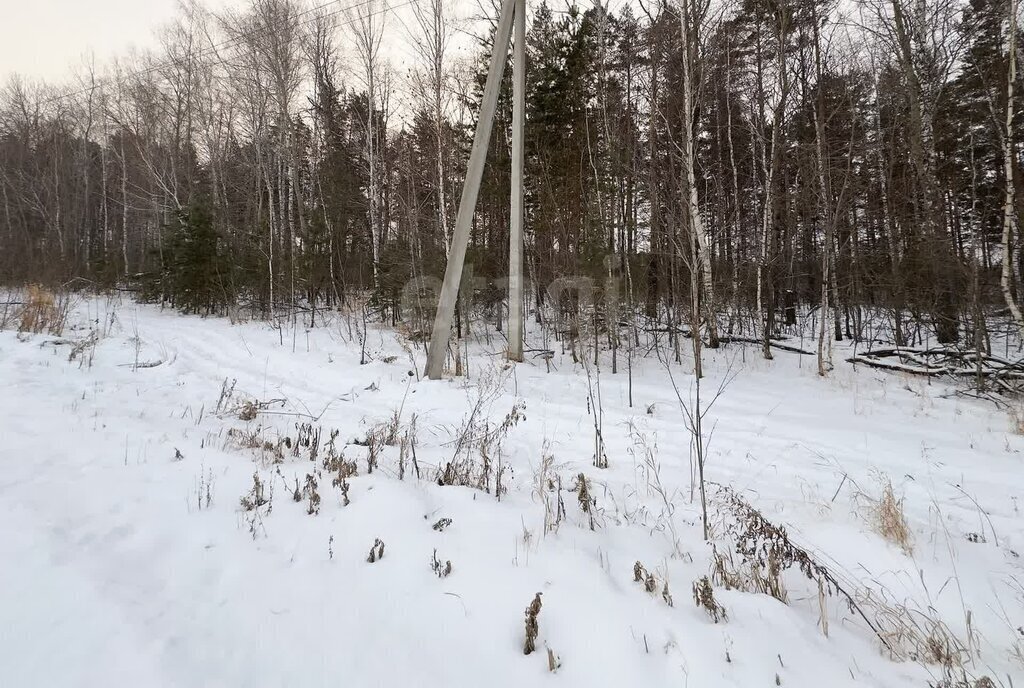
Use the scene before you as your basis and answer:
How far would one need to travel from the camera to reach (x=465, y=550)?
2.29m

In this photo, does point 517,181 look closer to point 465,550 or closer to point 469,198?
point 469,198

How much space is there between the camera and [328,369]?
773 cm

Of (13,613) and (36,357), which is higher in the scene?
(36,357)

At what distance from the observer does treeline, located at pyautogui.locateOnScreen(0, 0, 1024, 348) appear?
9.08 meters

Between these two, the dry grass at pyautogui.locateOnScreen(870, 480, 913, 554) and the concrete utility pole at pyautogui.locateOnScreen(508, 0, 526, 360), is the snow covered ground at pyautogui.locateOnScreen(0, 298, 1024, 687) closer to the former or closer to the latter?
the dry grass at pyautogui.locateOnScreen(870, 480, 913, 554)

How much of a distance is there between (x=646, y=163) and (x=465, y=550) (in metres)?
11.7

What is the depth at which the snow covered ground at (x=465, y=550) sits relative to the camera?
A: 1.58m

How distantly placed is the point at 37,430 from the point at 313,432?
76.4 inches

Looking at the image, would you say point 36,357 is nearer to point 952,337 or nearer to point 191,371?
point 191,371

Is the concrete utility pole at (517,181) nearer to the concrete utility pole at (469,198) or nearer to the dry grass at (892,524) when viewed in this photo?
the concrete utility pole at (469,198)

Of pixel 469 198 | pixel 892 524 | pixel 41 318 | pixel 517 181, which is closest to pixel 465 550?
pixel 892 524

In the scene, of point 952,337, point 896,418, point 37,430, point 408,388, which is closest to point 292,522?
point 37,430

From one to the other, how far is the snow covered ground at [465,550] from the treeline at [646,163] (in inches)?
179

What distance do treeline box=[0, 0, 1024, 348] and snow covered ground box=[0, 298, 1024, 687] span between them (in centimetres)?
454
